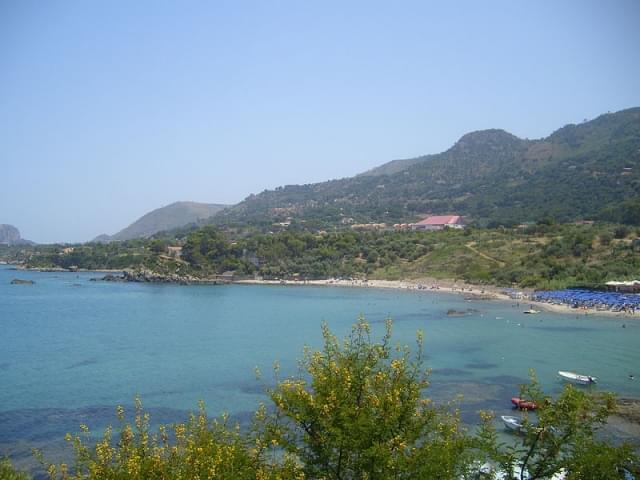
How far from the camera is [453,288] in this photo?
99.8 meters

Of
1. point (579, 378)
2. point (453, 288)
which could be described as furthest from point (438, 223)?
point (579, 378)

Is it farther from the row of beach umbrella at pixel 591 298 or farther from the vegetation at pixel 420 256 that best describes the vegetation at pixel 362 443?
the vegetation at pixel 420 256

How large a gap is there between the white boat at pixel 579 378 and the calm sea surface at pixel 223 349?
2.85ft

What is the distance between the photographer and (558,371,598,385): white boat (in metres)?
38.6

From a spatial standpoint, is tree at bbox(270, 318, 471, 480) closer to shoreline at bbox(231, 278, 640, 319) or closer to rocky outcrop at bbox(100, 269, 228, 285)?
shoreline at bbox(231, 278, 640, 319)

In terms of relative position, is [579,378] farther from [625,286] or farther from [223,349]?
[625,286]

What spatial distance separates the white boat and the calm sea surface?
870mm

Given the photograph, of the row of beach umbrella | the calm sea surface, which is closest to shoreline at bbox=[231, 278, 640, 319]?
the row of beach umbrella

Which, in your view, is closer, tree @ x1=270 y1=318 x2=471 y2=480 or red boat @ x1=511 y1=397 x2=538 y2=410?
tree @ x1=270 y1=318 x2=471 y2=480

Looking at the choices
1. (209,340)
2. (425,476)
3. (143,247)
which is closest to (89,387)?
(209,340)

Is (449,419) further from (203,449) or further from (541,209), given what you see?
(541,209)

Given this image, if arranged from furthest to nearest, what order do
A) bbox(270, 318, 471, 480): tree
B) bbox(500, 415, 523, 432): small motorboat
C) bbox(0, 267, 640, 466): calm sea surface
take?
bbox(0, 267, 640, 466): calm sea surface
bbox(500, 415, 523, 432): small motorboat
bbox(270, 318, 471, 480): tree

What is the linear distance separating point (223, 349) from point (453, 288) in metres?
57.6

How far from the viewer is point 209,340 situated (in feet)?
190
